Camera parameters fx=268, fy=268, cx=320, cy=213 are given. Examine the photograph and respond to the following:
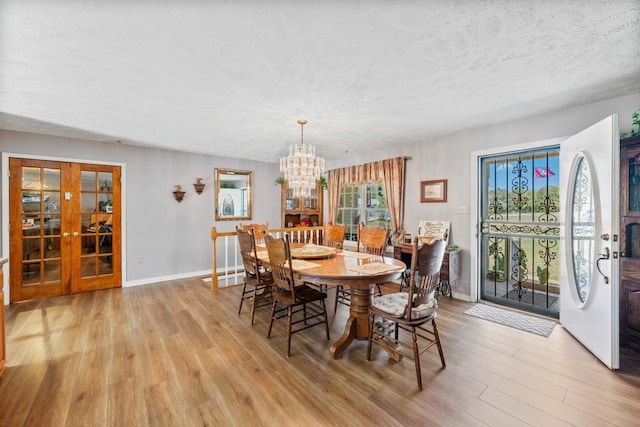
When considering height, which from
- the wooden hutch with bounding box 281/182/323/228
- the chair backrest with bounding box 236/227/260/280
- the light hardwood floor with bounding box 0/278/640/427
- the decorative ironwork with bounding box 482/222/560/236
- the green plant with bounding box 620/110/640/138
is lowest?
the light hardwood floor with bounding box 0/278/640/427

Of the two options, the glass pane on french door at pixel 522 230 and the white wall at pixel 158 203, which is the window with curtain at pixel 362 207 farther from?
the white wall at pixel 158 203

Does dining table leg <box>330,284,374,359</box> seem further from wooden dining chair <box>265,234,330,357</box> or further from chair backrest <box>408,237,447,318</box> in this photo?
chair backrest <box>408,237,447,318</box>

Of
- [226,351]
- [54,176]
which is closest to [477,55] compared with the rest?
[226,351]

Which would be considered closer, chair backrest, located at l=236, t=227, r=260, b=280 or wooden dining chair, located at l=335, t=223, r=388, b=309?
chair backrest, located at l=236, t=227, r=260, b=280

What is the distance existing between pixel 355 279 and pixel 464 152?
282cm

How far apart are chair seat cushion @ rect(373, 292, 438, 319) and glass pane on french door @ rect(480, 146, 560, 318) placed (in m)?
2.15

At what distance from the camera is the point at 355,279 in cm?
219

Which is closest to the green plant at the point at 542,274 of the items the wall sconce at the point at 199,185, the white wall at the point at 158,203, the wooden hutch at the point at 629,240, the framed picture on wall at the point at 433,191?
the wooden hutch at the point at 629,240

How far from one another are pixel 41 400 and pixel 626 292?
4.74 metres

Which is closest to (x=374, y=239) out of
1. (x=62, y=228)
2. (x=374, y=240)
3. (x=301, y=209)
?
(x=374, y=240)

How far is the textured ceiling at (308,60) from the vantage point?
154 cm

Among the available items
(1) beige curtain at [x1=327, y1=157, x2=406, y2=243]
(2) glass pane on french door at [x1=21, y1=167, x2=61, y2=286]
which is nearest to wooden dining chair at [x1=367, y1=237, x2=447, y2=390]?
(1) beige curtain at [x1=327, y1=157, x2=406, y2=243]

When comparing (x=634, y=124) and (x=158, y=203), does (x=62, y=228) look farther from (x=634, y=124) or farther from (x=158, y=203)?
(x=634, y=124)

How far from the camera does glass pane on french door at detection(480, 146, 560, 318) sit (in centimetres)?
332
